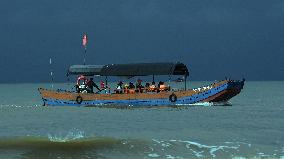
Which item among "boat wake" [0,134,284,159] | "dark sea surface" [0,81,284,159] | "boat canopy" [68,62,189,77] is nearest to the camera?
"boat wake" [0,134,284,159]

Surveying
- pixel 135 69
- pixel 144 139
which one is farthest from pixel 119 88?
pixel 144 139

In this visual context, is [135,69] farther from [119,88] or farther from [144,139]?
[144,139]

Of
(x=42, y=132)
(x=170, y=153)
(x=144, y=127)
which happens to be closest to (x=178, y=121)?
(x=144, y=127)

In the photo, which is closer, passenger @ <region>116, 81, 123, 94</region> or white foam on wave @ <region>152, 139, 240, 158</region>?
white foam on wave @ <region>152, 139, 240, 158</region>

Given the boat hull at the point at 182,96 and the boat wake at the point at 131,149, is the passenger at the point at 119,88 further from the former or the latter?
the boat wake at the point at 131,149

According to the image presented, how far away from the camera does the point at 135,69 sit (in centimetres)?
4534

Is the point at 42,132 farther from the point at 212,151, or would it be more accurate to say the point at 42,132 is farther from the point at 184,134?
the point at 212,151

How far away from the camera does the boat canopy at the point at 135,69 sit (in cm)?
4412

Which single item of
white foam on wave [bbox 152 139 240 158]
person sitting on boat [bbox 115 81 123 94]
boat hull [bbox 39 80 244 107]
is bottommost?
white foam on wave [bbox 152 139 240 158]

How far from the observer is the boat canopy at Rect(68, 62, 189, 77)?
4412 centimetres

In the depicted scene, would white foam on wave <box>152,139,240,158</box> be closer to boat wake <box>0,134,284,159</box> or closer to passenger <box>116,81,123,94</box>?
boat wake <box>0,134,284,159</box>

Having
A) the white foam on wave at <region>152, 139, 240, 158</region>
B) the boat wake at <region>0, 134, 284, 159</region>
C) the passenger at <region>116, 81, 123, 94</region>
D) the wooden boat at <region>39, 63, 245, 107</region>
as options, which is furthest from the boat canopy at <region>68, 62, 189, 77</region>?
the boat wake at <region>0, 134, 284, 159</region>

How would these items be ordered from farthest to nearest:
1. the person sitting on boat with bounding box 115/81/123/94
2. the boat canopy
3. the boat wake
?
1. the person sitting on boat with bounding box 115/81/123/94
2. the boat canopy
3. the boat wake

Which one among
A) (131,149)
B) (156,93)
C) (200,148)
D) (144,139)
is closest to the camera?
(131,149)
